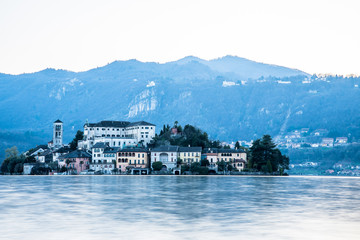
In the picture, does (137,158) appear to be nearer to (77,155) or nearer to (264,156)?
(77,155)

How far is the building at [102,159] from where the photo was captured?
524ft

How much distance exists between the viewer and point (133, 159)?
15525 cm

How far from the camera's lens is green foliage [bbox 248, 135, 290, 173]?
148 m

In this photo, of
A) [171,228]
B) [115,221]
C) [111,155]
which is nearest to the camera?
[171,228]

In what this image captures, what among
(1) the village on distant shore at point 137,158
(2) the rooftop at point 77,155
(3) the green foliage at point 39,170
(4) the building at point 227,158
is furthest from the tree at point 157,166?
(3) the green foliage at point 39,170

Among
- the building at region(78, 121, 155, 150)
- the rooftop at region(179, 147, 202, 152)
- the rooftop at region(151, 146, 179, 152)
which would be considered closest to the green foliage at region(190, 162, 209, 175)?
the rooftop at region(179, 147, 202, 152)

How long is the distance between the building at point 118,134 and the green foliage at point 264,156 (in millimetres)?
36716

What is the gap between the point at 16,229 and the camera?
128 ft

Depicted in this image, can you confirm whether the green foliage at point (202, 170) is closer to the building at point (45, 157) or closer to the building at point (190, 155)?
the building at point (190, 155)

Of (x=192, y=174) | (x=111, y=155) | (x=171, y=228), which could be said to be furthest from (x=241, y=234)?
(x=111, y=155)

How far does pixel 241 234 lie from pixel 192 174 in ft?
371

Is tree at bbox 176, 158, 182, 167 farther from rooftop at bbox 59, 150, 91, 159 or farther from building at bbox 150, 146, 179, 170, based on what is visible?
rooftop at bbox 59, 150, 91, 159

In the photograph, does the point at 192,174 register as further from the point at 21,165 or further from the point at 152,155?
the point at 21,165

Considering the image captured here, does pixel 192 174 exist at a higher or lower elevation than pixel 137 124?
lower
